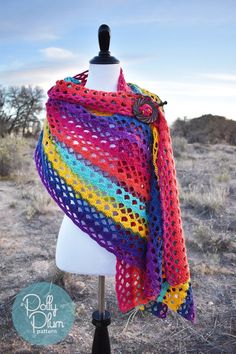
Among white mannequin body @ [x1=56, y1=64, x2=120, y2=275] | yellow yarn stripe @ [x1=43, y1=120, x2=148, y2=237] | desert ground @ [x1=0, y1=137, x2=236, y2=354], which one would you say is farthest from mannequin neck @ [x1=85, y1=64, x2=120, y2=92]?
desert ground @ [x1=0, y1=137, x2=236, y2=354]

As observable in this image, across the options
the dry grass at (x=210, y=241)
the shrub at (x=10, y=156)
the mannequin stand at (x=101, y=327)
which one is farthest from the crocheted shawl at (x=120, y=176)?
the shrub at (x=10, y=156)

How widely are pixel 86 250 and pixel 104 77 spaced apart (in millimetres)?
568

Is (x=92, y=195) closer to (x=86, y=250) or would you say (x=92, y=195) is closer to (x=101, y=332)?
(x=86, y=250)

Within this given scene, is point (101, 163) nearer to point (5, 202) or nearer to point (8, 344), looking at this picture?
point (8, 344)

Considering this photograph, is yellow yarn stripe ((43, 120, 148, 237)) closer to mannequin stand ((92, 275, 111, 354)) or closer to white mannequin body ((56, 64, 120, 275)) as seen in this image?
white mannequin body ((56, 64, 120, 275))

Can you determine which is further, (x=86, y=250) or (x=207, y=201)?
(x=207, y=201)

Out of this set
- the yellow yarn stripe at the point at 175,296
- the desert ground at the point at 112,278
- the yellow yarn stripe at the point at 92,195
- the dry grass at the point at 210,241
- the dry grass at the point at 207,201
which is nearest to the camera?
the yellow yarn stripe at the point at 92,195

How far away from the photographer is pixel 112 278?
A: 2834 millimetres

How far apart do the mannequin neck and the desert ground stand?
4.31ft

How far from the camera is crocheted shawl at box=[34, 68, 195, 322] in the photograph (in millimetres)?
1328

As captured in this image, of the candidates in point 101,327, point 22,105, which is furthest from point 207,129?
point 101,327

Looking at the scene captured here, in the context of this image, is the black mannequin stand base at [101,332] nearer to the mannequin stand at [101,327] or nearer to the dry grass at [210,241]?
the mannequin stand at [101,327]

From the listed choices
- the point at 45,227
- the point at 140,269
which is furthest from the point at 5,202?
the point at 140,269

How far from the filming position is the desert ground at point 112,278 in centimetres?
214
